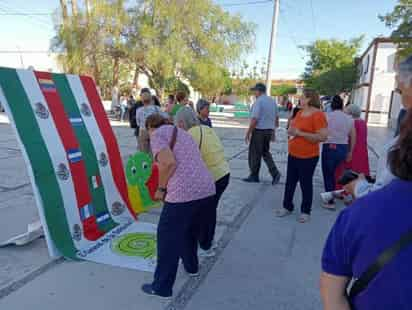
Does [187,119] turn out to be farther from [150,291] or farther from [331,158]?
[331,158]

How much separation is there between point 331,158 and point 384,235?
157 inches

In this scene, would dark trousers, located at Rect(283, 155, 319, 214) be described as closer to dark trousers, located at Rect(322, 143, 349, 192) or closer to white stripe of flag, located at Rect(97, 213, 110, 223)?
dark trousers, located at Rect(322, 143, 349, 192)

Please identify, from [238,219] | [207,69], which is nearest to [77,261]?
[238,219]

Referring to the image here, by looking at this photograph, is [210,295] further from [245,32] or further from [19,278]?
[245,32]

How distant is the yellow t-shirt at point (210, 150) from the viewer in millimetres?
2797

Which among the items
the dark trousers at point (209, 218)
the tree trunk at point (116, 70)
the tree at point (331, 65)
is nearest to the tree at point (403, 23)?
the dark trousers at point (209, 218)

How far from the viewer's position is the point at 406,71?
4.53 ft

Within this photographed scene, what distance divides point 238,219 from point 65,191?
2.12m

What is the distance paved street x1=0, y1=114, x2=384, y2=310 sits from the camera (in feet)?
8.17

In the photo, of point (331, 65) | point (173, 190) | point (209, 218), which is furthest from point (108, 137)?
point (331, 65)

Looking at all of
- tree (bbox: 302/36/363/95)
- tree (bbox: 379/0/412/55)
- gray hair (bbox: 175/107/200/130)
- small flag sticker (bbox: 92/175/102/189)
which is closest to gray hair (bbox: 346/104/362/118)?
gray hair (bbox: 175/107/200/130)

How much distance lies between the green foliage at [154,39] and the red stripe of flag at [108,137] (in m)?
14.7

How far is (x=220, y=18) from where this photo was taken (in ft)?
63.9

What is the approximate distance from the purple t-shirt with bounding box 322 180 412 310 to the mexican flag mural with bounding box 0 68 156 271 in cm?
227
